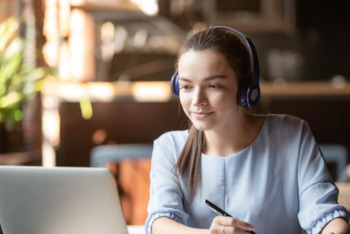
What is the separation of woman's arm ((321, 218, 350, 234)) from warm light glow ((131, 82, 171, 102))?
221 cm

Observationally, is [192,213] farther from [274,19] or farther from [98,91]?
[274,19]

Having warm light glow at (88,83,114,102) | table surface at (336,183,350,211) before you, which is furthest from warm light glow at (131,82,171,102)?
table surface at (336,183,350,211)

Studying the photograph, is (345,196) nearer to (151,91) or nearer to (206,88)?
(206,88)

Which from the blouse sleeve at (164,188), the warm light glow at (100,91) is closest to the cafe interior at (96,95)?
the warm light glow at (100,91)

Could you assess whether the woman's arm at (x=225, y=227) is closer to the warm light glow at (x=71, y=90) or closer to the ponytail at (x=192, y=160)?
the ponytail at (x=192, y=160)

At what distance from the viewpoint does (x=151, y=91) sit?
3363mm

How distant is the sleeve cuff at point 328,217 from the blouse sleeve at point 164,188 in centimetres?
29

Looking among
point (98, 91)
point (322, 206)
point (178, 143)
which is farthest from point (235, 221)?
point (98, 91)

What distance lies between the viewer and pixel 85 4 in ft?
12.1

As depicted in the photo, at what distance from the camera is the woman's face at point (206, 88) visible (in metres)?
1.24

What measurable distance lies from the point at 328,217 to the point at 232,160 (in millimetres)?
266

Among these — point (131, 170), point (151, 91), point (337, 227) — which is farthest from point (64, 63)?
point (337, 227)

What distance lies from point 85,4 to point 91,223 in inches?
110

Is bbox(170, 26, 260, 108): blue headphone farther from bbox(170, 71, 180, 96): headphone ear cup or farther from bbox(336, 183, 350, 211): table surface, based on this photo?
bbox(336, 183, 350, 211): table surface
